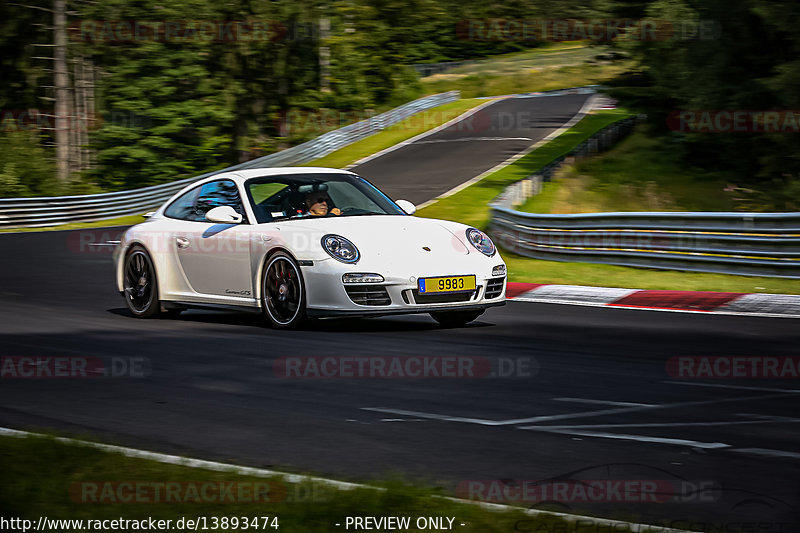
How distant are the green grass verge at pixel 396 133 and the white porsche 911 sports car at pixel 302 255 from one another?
25331 millimetres

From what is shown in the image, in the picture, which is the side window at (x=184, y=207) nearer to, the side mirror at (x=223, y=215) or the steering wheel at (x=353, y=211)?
the side mirror at (x=223, y=215)

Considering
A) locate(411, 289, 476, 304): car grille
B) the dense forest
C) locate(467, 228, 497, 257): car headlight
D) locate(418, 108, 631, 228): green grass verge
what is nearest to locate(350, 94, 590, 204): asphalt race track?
locate(418, 108, 631, 228): green grass verge

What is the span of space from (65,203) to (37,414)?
27950 millimetres

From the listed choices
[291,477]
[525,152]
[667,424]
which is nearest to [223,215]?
[667,424]

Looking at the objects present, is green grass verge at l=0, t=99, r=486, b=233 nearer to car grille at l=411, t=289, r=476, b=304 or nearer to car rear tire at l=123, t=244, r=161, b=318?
car rear tire at l=123, t=244, r=161, b=318

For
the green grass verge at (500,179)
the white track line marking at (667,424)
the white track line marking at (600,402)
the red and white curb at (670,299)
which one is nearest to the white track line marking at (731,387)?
the white track line marking at (600,402)

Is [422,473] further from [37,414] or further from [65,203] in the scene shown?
[65,203]

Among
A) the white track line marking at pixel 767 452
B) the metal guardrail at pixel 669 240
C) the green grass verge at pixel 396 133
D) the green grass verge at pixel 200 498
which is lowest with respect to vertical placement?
the green grass verge at pixel 396 133

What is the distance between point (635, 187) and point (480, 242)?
19797 mm

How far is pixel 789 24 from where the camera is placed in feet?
75.4

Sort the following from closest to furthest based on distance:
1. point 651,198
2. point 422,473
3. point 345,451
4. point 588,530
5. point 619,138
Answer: point 588,530 < point 422,473 < point 345,451 < point 651,198 < point 619,138

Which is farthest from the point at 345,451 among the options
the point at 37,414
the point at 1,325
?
the point at 1,325

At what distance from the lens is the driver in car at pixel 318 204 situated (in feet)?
34.1

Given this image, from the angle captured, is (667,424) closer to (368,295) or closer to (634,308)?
(368,295)
